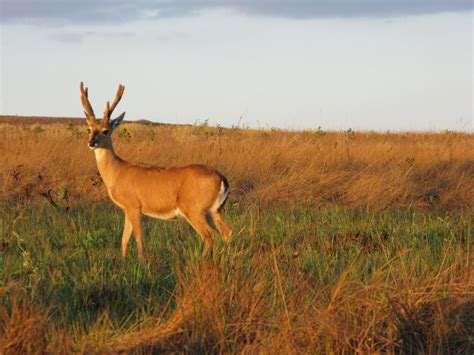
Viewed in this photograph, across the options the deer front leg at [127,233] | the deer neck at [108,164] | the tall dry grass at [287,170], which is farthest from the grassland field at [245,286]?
the tall dry grass at [287,170]

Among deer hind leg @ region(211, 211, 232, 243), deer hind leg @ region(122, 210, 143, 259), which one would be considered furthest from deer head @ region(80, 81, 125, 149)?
deer hind leg @ region(211, 211, 232, 243)

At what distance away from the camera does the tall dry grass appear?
38.9ft

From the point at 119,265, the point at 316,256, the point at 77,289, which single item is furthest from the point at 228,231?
the point at 77,289

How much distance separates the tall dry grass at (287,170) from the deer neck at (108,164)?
0.94m

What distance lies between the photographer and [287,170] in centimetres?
1353

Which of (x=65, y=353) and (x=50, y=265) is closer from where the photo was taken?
(x=65, y=353)

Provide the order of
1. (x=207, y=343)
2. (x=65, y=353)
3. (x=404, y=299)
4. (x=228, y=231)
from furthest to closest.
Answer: (x=228, y=231) → (x=404, y=299) → (x=207, y=343) → (x=65, y=353)

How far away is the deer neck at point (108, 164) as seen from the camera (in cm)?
919

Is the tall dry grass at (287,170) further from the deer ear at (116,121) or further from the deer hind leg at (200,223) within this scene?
the deer hind leg at (200,223)

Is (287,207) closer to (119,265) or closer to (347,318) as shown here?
(119,265)

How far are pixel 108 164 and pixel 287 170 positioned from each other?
499cm

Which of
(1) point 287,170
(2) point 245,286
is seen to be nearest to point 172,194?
(2) point 245,286

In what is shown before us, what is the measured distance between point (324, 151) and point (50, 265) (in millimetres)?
9597

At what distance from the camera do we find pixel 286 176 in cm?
1261
